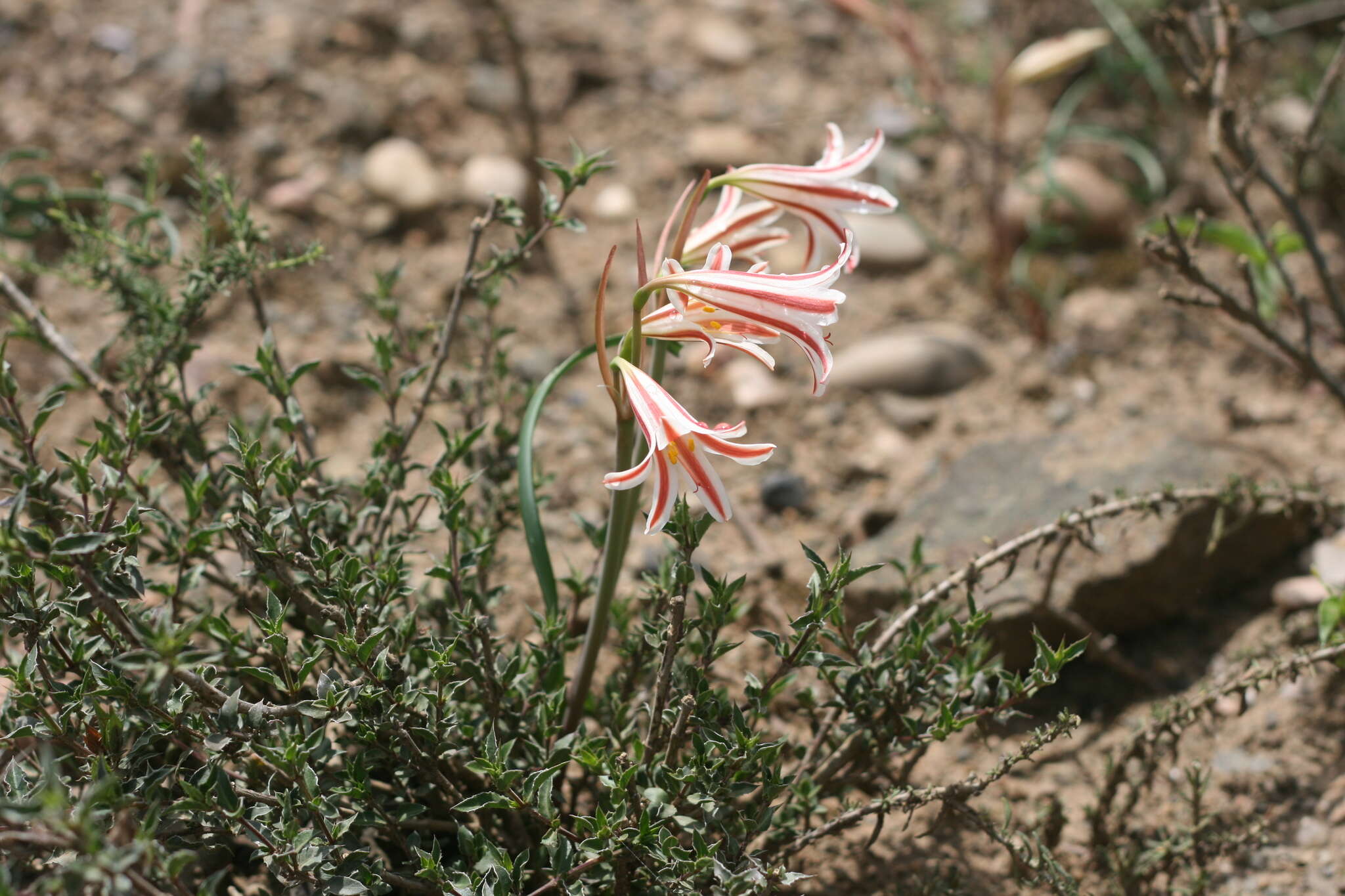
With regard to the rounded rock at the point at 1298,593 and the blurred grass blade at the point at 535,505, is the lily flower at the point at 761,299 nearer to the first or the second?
the blurred grass blade at the point at 535,505

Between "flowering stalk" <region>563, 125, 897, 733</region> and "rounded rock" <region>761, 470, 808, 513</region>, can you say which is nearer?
"flowering stalk" <region>563, 125, 897, 733</region>

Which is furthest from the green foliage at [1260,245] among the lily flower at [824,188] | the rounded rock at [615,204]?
the rounded rock at [615,204]

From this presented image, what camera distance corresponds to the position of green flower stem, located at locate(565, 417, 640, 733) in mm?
1485

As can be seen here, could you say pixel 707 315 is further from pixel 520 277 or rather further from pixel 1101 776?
pixel 520 277

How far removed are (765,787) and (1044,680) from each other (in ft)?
1.38

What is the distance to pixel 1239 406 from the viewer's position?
3.02m

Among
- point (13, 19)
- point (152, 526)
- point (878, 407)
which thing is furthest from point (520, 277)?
point (13, 19)

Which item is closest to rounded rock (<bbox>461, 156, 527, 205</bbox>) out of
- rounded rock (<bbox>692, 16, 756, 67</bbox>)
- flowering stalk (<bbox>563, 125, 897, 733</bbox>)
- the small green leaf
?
rounded rock (<bbox>692, 16, 756, 67</bbox>)

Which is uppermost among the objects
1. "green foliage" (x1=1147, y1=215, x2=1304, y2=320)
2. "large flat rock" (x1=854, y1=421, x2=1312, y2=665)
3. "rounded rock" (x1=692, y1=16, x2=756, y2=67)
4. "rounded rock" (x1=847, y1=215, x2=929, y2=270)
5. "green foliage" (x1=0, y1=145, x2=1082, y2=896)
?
"rounded rock" (x1=692, y1=16, x2=756, y2=67)

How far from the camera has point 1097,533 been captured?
2.18 m

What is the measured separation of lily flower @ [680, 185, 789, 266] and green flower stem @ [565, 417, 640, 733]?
32 cm

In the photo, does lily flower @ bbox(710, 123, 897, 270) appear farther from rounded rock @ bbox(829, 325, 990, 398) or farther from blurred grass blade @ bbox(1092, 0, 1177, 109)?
blurred grass blade @ bbox(1092, 0, 1177, 109)

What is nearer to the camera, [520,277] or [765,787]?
[765,787]

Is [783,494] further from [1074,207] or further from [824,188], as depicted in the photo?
[1074,207]
